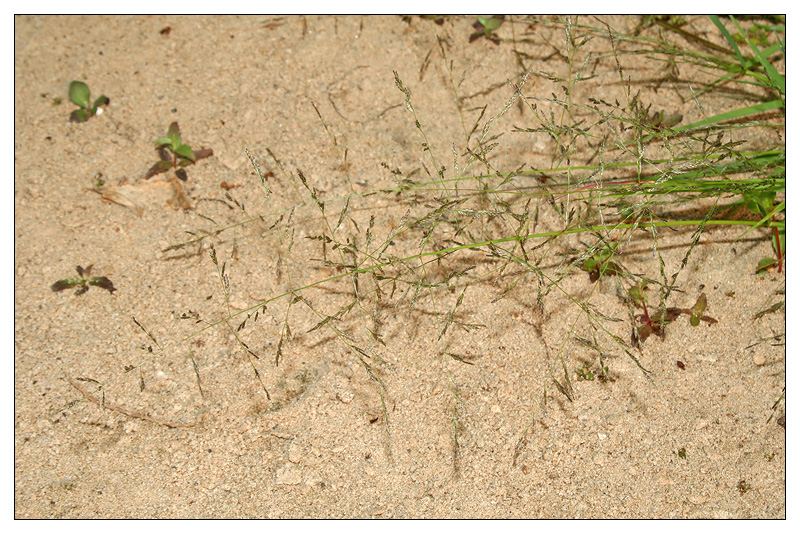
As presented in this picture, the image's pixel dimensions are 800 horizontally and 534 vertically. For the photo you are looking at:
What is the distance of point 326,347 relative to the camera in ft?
7.01

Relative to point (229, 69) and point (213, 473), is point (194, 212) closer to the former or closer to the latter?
point (229, 69)

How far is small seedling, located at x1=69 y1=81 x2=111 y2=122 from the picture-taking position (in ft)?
8.69

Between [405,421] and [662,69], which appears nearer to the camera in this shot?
[405,421]

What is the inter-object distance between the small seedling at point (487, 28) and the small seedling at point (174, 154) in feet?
4.05

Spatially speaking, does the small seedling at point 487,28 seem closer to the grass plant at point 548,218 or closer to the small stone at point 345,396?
the grass plant at point 548,218

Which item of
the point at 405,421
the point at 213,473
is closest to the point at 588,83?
the point at 405,421

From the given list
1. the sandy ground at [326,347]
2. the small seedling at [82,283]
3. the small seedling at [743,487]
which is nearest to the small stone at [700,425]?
the sandy ground at [326,347]

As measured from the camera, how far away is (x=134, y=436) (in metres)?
2.00

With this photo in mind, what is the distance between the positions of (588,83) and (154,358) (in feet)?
6.57

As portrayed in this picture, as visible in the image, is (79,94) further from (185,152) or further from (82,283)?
(82,283)

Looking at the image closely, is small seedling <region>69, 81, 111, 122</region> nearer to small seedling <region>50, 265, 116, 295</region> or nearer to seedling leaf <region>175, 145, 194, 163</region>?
seedling leaf <region>175, 145, 194, 163</region>

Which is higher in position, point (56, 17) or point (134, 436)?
point (56, 17)

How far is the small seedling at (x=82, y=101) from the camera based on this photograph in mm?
2648

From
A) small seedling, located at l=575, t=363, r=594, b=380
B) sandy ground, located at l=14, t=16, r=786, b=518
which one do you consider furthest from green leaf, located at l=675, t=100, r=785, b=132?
small seedling, located at l=575, t=363, r=594, b=380
